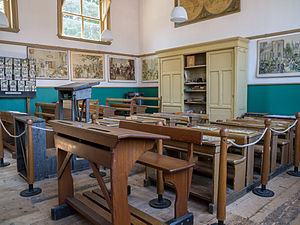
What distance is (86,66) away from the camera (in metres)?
8.70

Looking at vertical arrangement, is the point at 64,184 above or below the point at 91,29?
below

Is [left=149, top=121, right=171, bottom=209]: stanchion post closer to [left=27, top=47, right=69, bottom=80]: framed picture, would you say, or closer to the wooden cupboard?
the wooden cupboard

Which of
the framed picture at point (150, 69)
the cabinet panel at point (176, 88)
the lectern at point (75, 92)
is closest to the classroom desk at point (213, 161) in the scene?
the lectern at point (75, 92)

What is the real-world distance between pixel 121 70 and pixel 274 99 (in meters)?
5.78

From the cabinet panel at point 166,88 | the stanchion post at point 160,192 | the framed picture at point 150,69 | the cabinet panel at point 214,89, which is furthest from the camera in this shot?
the framed picture at point 150,69

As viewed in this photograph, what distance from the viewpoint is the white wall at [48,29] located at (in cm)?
722

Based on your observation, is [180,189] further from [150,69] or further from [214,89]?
[150,69]

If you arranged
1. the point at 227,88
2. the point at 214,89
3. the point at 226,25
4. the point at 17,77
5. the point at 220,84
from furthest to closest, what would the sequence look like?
the point at 226,25 → the point at 17,77 → the point at 214,89 → the point at 220,84 → the point at 227,88

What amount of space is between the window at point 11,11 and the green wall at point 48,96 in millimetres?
1949


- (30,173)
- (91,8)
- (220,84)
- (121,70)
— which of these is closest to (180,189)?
(30,173)

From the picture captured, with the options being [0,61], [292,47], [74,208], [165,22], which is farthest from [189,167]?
[165,22]

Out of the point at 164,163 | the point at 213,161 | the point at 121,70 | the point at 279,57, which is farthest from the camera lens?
the point at 121,70

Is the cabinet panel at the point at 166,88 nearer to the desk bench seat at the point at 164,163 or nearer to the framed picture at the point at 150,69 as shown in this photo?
the framed picture at the point at 150,69

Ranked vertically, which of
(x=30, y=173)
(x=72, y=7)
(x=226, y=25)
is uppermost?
(x=72, y=7)
